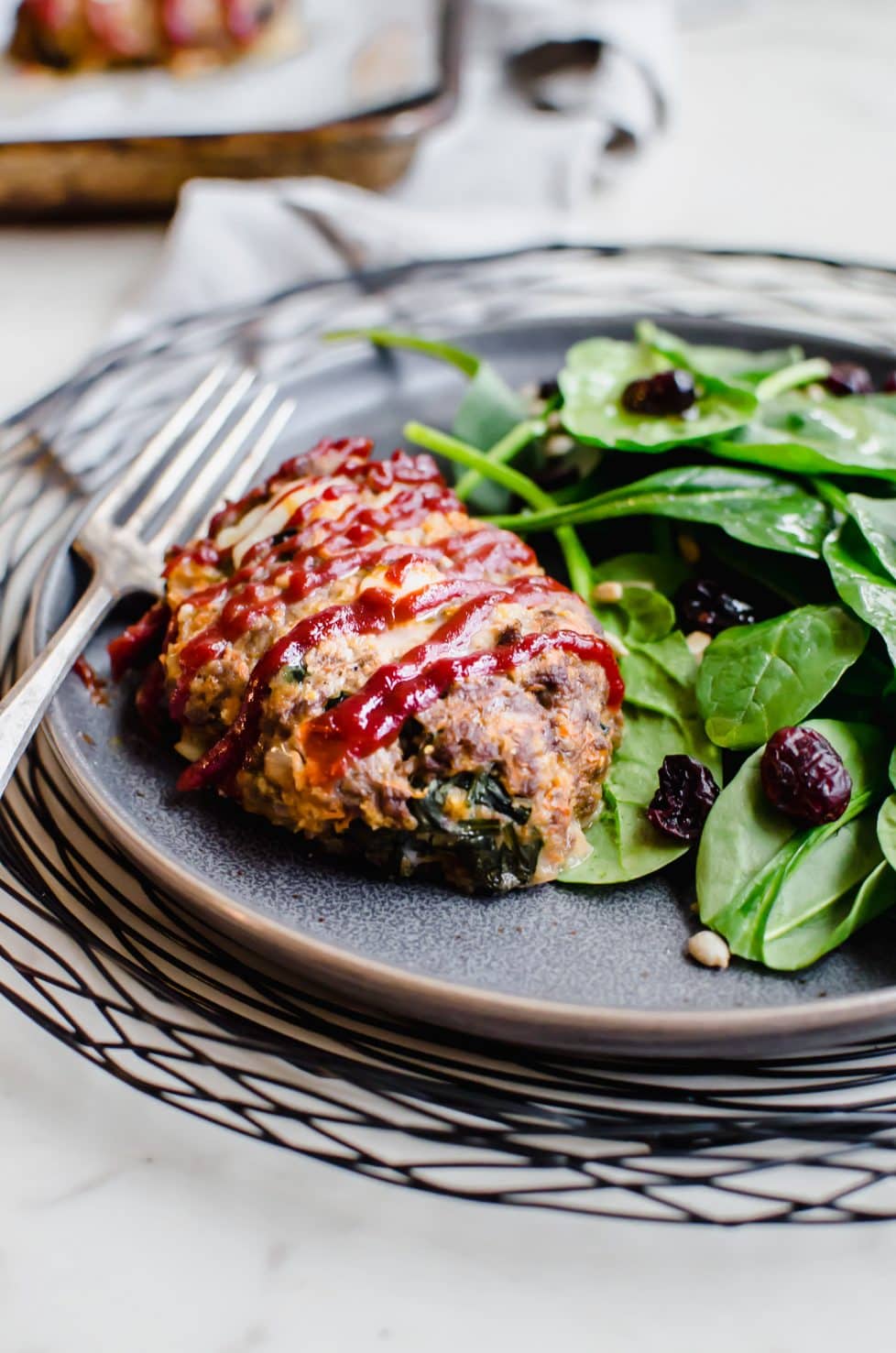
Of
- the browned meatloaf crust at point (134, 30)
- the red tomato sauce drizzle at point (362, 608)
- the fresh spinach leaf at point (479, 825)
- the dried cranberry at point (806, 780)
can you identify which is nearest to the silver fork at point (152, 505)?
the red tomato sauce drizzle at point (362, 608)

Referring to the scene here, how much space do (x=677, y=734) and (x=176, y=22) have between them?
4.26 m

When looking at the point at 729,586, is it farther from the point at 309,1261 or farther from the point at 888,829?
the point at 309,1261

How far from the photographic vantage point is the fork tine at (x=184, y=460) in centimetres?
271

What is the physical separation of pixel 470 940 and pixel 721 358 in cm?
175

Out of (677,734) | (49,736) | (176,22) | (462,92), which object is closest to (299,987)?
(49,736)

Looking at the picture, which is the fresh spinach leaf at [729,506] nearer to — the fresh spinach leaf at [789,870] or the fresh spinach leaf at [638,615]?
the fresh spinach leaf at [638,615]

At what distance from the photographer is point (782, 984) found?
1.95 meters

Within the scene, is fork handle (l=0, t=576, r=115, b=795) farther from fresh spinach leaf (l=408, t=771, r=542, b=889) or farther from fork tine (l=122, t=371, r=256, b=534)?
fresh spinach leaf (l=408, t=771, r=542, b=889)

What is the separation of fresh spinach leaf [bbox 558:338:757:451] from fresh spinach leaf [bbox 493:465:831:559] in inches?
3.3

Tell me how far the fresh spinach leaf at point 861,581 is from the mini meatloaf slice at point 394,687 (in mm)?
455

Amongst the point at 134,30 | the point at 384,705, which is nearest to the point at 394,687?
the point at 384,705

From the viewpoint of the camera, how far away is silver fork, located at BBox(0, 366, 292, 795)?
2.22 metres

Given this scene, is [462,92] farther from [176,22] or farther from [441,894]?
[441,894]

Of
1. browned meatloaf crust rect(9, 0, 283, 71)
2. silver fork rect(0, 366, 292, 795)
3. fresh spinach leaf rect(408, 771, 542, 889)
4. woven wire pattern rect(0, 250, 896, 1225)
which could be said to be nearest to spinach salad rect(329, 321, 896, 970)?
fresh spinach leaf rect(408, 771, 542, 889)
